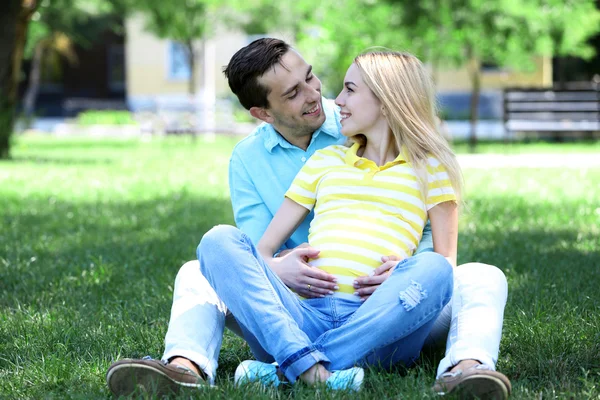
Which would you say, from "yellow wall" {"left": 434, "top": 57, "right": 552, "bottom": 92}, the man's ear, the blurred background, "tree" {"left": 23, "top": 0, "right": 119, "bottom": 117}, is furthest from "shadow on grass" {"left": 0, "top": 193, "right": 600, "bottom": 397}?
"yellow wall" {"left": 434, "top": 57, "right": 552, "bottom": 92}

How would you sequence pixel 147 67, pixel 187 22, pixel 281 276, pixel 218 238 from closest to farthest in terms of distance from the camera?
pixel 218 238 → pixel 281 276 → pixel 187 22 → pixel 147 67

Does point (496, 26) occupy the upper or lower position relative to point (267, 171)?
upper

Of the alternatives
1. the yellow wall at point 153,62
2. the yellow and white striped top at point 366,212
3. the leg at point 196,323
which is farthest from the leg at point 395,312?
the yellow wall at point 153,62

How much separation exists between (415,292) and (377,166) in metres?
0.63

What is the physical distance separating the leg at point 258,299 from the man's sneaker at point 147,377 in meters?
0.26

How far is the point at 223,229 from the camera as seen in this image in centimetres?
296

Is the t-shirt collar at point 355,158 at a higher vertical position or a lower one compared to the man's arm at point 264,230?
higher

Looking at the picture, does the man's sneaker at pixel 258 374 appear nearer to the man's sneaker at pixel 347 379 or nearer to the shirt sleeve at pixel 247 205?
the man's sneaker at pixel 347 379

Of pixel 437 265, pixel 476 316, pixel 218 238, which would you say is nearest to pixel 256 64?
pixel 218 238

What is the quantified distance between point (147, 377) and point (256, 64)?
140cm

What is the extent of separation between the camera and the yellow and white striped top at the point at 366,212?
123 inches

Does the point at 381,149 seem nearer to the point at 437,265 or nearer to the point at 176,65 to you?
the point at 437,265

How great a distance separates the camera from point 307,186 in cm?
336

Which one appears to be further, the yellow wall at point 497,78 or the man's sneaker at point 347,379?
the yellow wall at point 497,78
